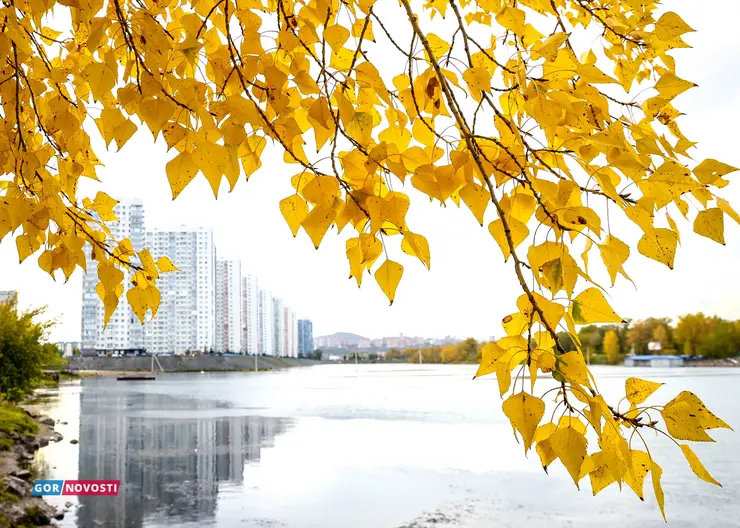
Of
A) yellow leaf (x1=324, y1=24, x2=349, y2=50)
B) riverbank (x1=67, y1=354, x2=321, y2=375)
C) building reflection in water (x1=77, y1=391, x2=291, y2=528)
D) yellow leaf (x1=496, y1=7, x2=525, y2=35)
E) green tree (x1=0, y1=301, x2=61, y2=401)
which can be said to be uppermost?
yellow leaf (x1=496, y1=7, x2=525, y2=35)

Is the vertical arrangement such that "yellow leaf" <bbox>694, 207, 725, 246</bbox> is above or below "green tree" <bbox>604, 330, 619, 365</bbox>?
above

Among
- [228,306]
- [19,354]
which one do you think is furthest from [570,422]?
[228,306]

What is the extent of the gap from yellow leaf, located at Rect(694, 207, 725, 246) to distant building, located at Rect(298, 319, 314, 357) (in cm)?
8246

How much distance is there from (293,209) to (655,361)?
63243 mm

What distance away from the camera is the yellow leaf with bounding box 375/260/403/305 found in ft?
1.73

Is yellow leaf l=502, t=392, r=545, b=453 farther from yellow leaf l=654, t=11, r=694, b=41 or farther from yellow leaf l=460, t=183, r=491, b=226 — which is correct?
yellow leaf l=654, t=11, r=694, b=41

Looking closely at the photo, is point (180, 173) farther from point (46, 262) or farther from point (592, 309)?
point (46, 262)

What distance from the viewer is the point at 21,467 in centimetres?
749

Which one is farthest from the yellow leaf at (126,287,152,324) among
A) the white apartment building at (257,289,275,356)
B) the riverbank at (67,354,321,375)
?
the white apartment building at (257,289,275,356)

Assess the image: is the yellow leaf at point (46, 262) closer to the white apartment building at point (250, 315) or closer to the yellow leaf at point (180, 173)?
the yellow leaf at point (180, 173)

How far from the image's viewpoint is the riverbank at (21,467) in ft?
17.2

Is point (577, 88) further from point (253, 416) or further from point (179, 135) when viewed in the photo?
point (253, 416)

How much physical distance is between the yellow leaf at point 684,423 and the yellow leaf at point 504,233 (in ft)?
0.58

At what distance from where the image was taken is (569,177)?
51 centimetres
